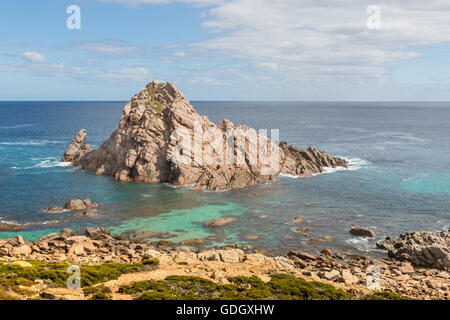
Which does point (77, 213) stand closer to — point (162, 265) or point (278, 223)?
point (162, 265)

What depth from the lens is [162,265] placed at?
138 feet

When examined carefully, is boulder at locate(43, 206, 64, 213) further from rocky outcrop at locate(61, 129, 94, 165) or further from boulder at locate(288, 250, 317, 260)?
boulder at locate(288, 250, 317, 260)

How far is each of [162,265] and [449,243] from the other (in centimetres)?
4190

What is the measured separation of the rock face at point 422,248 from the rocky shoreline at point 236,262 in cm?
26

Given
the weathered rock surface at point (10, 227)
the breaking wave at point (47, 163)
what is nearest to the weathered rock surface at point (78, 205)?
the weathered rock surface at point (10, 227)

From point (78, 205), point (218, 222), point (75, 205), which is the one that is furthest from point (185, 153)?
point (218, 222)

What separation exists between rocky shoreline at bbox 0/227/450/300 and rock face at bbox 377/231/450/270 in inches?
10.4

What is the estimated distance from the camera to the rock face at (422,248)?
4697 cm

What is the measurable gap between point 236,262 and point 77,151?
8358 centimetres

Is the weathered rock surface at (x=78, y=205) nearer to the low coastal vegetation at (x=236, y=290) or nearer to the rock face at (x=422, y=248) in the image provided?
the low coastal vegetation at (x=236, y=290)

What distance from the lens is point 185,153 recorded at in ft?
295

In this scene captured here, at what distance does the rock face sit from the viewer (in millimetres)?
46969

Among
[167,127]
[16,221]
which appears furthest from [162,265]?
[167,127]

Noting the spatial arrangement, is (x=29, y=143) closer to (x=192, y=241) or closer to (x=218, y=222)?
(x=218, y=222)
